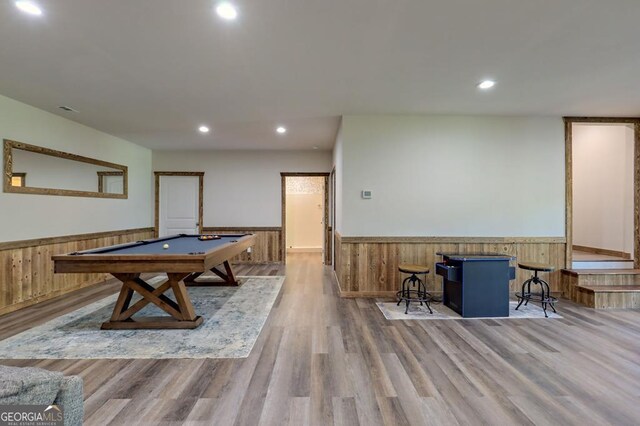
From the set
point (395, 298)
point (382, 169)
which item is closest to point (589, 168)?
point (382, 169)

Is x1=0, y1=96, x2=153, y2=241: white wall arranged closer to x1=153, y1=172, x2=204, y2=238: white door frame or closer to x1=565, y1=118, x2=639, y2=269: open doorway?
x1=153, y1=172, x2=204, y2=238: white door frame

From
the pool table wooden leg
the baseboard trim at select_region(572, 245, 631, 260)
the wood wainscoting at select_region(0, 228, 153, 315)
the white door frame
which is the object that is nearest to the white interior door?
the white door frame

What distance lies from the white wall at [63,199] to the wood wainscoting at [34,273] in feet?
0.40

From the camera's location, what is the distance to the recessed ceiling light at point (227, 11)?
6.71 ft

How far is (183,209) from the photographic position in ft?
22.9

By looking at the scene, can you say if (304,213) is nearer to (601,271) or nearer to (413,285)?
(413,285)

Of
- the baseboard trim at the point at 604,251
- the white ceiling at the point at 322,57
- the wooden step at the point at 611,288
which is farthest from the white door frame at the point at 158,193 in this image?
the baseboard trim at the point at 604,251

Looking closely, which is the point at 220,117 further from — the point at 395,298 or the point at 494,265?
the point at 494,265

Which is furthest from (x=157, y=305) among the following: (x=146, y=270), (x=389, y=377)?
(x=389, y=377)

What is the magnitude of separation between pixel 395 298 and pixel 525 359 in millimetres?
1865

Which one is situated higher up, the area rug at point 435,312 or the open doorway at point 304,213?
the open doorway at point 304,213

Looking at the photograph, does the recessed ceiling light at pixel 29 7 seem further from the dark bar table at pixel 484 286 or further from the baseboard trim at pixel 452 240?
the dark bar table at pixel 484 286

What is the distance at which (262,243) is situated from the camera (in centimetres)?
702

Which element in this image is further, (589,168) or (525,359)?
(589,168)
